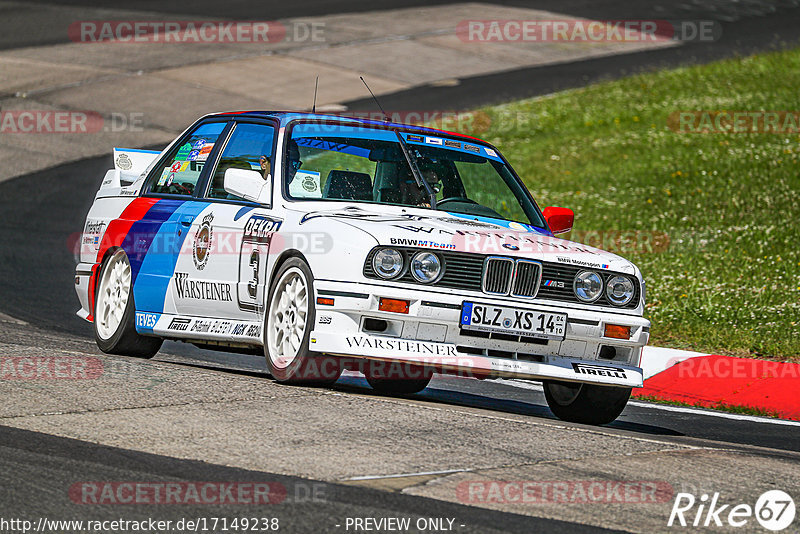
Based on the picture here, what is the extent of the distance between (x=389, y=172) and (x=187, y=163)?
1.60 m

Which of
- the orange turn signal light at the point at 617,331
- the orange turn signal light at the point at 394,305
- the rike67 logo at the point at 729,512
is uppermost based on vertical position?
the orange turn signal light at the point at 394,305

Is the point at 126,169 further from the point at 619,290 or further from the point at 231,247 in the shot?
the point at 619,290

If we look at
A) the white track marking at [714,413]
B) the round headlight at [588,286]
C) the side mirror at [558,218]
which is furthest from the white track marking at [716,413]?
the round headlight at [588,286]

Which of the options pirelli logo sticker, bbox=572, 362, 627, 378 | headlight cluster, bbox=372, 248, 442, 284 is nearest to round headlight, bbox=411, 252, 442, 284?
headlight cluster, bbox=372, 248, 442, 284

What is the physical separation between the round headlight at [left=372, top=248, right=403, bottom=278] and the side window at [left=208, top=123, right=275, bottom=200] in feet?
4.96

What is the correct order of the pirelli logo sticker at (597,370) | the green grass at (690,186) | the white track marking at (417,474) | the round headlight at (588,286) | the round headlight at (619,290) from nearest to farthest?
1. the white track marking at (417,474)
2. the pirelli logo sticker at (597,370)
3. the round headlight at (588,286)
4. the round headlight at (619,290)
5. the green grass at (690,186)

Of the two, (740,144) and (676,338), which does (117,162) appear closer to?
(676,338)

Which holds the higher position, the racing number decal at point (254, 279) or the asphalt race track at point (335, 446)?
the racing number decal at point (254, 279)

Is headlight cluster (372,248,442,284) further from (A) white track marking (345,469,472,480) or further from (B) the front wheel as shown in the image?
(A) white track marking (345,469,472,480)

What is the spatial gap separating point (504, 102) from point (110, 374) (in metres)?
18.3

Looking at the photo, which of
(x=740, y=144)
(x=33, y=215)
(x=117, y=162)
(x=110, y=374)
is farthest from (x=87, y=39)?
(x=110, y=374)

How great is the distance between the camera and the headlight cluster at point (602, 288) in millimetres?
7543

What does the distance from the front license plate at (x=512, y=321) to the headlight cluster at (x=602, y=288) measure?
0.24 m

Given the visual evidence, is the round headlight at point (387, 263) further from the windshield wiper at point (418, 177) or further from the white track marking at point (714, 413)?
the white track marking at point (714, 413)
